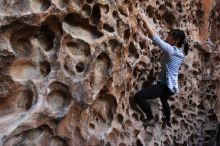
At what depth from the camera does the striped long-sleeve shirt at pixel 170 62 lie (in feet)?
13.8

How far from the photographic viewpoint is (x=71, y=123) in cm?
356

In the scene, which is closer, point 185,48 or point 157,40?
point 157,40

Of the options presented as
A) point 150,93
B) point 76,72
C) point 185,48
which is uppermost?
point 185,48

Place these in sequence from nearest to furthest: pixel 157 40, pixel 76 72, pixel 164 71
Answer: pixel 76 72, pixel 157 40, pixel 164 71

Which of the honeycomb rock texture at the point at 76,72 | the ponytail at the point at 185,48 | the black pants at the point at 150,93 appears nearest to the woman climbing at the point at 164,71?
the black pants at the point at 150,93

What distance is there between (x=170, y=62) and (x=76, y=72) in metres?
1.07

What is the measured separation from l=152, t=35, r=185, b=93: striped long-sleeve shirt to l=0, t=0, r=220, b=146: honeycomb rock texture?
0.22 metres

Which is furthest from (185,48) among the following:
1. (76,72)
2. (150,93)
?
(76,72)

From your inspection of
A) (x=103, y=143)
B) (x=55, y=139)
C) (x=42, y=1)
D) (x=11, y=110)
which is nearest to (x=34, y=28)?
(x=42, y=1)

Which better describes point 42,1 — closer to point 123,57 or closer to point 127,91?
point 123,57

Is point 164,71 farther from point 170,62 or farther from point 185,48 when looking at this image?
point 185,48

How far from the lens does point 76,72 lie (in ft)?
11.7

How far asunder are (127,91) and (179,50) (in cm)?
61

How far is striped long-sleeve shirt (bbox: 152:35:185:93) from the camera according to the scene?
165 inches
